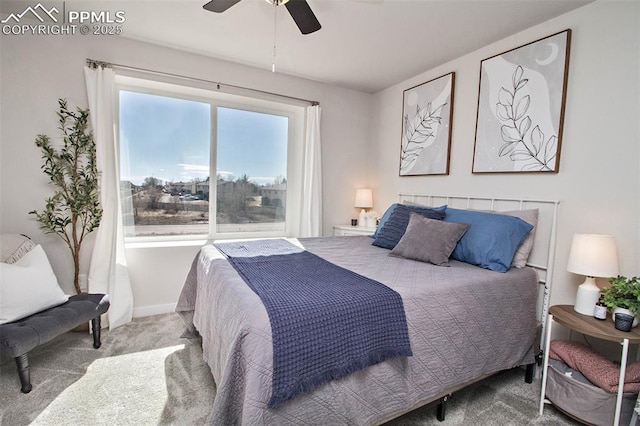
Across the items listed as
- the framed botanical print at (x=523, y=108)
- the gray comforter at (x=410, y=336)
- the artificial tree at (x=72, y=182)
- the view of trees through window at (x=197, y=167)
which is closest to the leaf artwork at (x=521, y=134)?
the framed botanical print at (x=523, y=108)

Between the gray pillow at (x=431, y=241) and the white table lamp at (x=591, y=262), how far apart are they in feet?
2.20

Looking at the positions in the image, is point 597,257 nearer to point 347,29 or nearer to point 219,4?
point 347,29

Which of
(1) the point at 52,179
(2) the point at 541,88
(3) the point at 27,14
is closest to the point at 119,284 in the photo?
(1) the point at 52,179

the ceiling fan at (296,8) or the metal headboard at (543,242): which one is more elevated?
the ceiling fan at (296,8)

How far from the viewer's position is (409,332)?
1466mm

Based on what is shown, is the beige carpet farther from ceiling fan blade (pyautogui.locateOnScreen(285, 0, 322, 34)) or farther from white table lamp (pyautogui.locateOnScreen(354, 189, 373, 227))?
ceiling fan blade (pyautogui.locateOnScreen(285, 0, 322, 34))

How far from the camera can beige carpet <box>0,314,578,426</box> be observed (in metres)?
1.65

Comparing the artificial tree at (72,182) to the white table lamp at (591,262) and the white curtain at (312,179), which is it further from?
the white table lamp at (591,262)

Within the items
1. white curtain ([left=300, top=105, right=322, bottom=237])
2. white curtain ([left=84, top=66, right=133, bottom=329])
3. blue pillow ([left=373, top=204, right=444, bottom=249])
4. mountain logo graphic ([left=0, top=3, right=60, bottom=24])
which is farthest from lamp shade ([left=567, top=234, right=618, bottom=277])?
mountain logo graphic ([left=0, top=3, right=60, bottom=24])

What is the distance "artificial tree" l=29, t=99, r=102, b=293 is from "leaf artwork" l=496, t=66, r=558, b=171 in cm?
353

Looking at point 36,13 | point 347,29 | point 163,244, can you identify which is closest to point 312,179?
point 347,29

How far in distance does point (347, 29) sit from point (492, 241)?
200cm

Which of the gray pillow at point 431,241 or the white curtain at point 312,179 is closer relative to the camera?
the gray pillow at point 431,241

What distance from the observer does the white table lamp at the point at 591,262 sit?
171 centimetres
